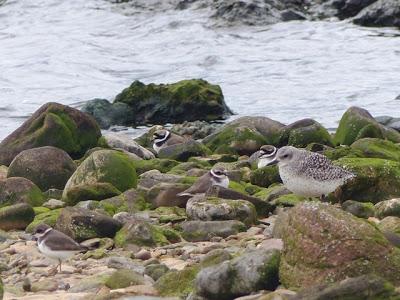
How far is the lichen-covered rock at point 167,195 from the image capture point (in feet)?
33.6

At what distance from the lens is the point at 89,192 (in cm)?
1066

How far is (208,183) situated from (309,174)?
1394 millimetres

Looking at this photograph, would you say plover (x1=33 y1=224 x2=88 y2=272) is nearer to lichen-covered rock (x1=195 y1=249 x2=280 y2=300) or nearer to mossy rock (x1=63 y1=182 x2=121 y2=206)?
lichen-covered rock (x1=195 y1=249 x2=280 y2=300)

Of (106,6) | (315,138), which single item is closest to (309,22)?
(106,6)

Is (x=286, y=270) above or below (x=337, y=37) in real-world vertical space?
above

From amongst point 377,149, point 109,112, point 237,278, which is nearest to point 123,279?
point 237,278

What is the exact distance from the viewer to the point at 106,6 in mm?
32750

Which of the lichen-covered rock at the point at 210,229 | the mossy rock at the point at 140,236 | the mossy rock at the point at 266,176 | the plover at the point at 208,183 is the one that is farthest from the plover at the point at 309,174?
the mossy rock at the point at 266,176

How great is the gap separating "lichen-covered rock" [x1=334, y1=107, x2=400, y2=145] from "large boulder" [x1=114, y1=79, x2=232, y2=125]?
15.9ft

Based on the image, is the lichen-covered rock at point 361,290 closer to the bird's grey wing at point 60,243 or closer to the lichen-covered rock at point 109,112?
the bird's grey wing at point 60,243

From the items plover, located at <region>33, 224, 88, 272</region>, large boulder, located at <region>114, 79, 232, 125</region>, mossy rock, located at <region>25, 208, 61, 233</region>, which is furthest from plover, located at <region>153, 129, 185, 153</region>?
plover, located at <region>33, 224, 88, 272</region>

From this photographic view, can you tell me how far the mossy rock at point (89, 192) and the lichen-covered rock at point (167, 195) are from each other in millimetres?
472

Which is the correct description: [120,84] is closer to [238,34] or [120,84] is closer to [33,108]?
[33,108]

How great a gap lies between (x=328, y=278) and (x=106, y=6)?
2740 centimetres
